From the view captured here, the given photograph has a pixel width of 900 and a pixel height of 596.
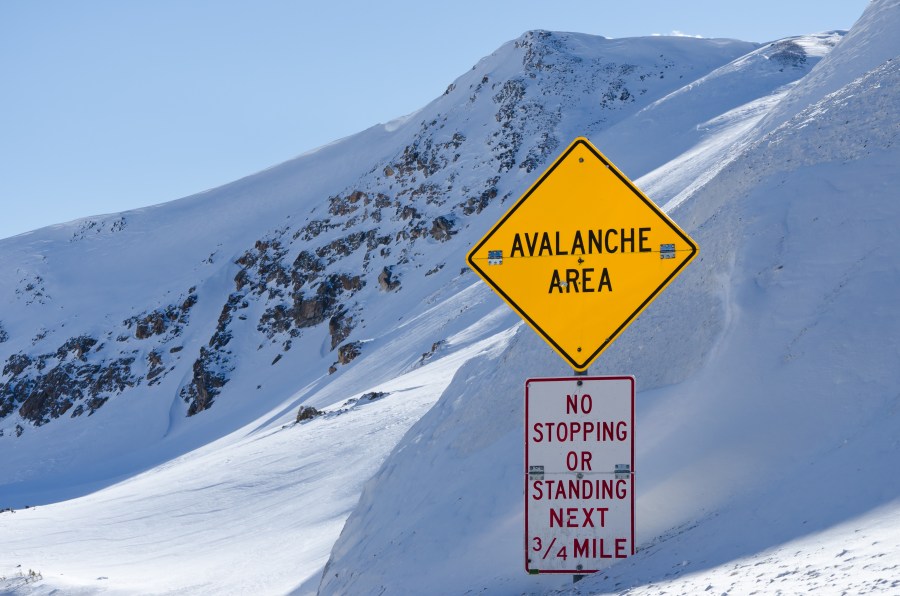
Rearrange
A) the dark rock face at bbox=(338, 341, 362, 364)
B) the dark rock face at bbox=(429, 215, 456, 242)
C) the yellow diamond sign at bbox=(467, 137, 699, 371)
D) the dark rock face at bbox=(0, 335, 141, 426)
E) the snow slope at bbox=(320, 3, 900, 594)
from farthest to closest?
the dark rock face at bbox=(0, 335, 141, 426) → the dark rock face at bbox=(429, 215, 456, 242) → the dark rock face at bbox=(338, 341, 362, 364) → the snow slope at bbox=(320, 3, 900, 594) → the yellow diamond sign at bbox=(467, 137, 699, 371)

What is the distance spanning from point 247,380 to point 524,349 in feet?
122

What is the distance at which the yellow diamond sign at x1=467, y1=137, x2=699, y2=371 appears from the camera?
4.84 m

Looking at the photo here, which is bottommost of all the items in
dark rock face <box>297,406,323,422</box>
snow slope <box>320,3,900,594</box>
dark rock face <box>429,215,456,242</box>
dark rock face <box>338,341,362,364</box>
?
dark rock face <box>297,406,323,422</box>

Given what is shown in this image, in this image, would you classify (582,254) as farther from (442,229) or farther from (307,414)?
(442,229)

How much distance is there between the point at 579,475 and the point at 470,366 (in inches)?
254

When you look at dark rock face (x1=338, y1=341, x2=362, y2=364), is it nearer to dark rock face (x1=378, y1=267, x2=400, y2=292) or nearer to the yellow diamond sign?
dark rock face (x1=378, y1=267, x2=400, y2=292)

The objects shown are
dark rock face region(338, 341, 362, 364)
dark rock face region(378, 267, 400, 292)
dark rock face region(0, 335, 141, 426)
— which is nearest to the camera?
dark rock face region(338, 341, 362, 364)

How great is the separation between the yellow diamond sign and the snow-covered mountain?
4.53 ft

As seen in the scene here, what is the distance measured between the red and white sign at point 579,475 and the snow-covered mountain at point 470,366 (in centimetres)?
42

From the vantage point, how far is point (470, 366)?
11.2m

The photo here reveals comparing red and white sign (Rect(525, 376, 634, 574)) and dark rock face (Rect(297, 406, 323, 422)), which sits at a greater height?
red and white sign (Rect(525, 376, 634, 574))

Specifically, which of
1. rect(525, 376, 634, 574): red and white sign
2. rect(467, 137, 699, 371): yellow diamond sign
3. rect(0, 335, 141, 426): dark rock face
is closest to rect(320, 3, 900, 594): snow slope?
rect(525, 376, 634, 574): red and white sign

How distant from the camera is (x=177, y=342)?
51.9 meters

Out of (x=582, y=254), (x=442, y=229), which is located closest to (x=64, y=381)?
(x=442, y=229)
